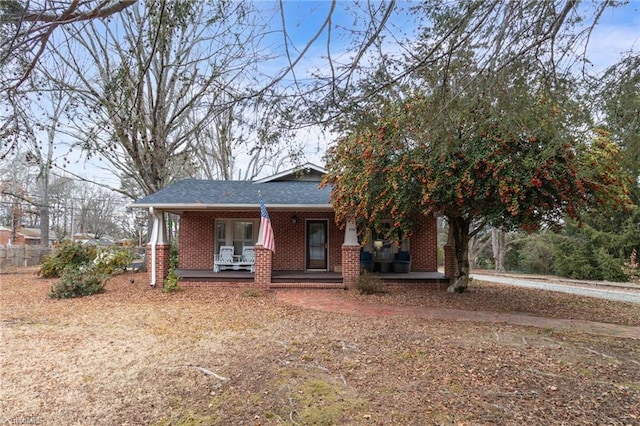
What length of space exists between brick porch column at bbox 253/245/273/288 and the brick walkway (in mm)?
1375

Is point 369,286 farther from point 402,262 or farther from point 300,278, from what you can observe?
point 402,262

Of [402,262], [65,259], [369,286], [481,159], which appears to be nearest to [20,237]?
[65,259]

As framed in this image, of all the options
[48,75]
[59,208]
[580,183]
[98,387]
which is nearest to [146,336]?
[98,387]

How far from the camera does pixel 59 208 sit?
36.3m

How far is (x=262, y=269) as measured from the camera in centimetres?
1166

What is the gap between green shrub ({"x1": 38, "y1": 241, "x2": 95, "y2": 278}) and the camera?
47.8 feet

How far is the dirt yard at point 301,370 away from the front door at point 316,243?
5.87 m

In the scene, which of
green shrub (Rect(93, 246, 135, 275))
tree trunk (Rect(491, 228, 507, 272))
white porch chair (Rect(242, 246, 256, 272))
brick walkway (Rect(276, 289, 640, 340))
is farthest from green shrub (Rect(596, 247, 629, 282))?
green shrub (Rect(93, 246, 135, 275))

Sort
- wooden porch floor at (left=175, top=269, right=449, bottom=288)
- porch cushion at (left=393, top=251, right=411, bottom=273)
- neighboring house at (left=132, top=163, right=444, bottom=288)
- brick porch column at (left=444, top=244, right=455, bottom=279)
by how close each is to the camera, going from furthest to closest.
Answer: porch cushion at (left=393, top=251, right=411, bottom=273)
neighboring house at (left=132, top=163, right=444, bottom=288)
brick porch column at (left=444, top=244, right=455, bottom=279)
wooden porch floor at (left=175, top=269, right=449, bottom=288)

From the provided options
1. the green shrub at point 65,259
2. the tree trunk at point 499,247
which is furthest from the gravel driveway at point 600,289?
the green shrub at point 65,259

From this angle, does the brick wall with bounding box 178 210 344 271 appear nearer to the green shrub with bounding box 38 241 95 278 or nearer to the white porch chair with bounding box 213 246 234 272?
the white porch chair with bounding box 213 246 234 272

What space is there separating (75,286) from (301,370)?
27.7ft

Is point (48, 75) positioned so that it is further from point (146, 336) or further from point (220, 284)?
point (220, 284)

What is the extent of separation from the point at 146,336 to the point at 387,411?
4.46 m
